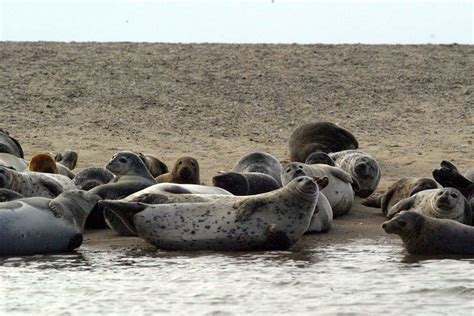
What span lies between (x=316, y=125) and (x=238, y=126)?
75.4 inches

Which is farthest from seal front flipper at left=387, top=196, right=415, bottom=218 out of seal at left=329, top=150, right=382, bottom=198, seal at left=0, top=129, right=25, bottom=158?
seal at left=0, top=129, right=25, bottom=158

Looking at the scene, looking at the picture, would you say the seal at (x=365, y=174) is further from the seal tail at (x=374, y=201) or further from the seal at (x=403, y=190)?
the seal at (x=403, y=190)

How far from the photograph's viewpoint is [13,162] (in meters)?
12.1

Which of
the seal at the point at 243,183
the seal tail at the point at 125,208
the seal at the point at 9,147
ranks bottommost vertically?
the seal tail at the point at 125,208

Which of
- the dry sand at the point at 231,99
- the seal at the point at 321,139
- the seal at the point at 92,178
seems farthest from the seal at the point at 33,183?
the seal at the point at 321,139

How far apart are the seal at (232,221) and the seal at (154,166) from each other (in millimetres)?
3177

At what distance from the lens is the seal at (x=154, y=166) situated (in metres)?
12.6

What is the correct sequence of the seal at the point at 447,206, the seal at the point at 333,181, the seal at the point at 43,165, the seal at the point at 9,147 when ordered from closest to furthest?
the seal at the point at 447,206, the seal at the point at 333,181, the seal at the point at 43,165, the seal at the point at 9,147

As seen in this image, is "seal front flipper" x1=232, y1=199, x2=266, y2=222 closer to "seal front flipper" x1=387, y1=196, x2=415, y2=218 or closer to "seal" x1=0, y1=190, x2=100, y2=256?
"seal" x1=0, y1=190, x2=100, y2=256

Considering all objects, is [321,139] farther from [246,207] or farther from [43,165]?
[246,207]

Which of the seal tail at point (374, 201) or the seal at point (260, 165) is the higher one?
the seal at point (260, 165)

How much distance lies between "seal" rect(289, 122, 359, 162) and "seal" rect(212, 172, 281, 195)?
2.97m

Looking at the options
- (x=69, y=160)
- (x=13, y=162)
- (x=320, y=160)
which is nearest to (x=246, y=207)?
(x=320, y=160)

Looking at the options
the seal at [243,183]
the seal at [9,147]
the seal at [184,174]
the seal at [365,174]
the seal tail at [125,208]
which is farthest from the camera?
the seal at [9,147]
